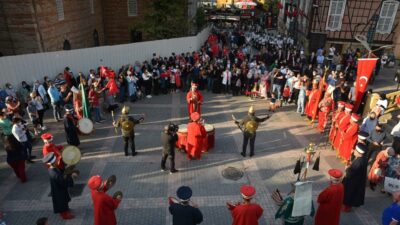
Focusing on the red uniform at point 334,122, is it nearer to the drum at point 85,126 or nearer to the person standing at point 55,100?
the drum at point 85,126

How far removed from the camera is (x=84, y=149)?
1094cm

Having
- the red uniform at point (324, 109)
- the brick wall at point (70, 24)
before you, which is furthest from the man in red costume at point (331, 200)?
the brick wall at point (70, 24)

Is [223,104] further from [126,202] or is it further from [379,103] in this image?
[126,202]

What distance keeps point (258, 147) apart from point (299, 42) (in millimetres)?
18990

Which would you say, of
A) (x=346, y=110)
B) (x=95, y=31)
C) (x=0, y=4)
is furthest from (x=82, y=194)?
(x=95, y=31)

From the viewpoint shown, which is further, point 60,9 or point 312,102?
point 60,9

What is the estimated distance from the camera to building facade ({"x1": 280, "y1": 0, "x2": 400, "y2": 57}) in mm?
22969

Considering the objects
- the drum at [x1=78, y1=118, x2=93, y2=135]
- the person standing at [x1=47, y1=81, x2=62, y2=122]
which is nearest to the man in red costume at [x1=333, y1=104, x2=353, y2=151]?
the drum at [x1=78, y1=118, x2=93, y2=135]

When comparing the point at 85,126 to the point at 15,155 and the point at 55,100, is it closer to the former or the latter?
the point at 55,100

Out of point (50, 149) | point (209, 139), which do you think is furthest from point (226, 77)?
point (50, 149)

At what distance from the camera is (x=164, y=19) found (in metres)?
23.7

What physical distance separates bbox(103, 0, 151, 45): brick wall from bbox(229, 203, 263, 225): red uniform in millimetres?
23040

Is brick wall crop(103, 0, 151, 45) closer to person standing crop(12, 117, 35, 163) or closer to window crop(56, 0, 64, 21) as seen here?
window crop(56, 0, 64, 21)

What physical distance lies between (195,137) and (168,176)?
4.67 feet
